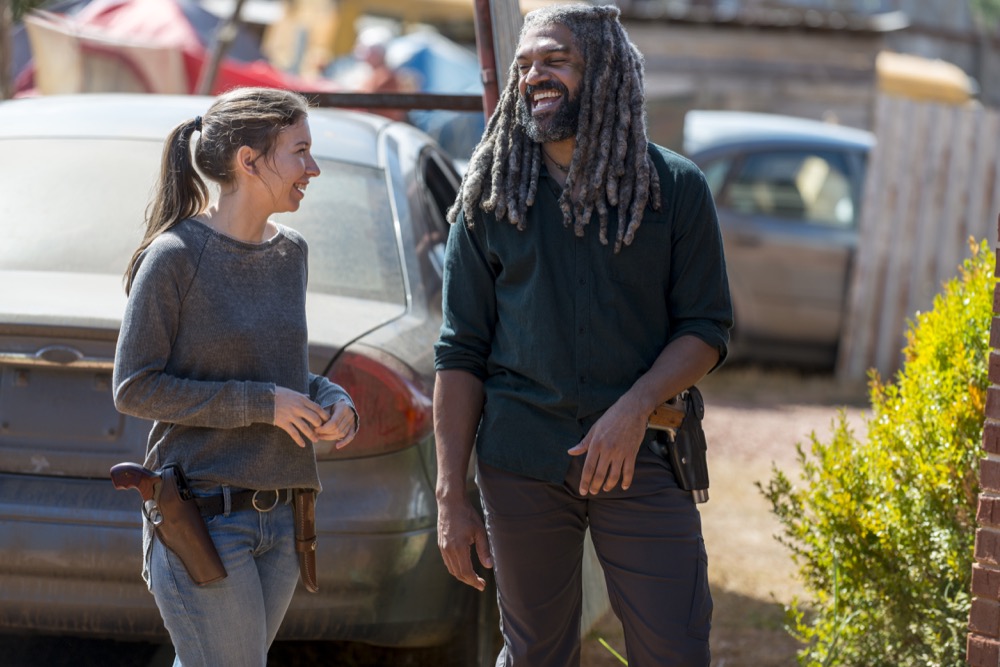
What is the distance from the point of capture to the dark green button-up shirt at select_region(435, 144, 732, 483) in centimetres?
275

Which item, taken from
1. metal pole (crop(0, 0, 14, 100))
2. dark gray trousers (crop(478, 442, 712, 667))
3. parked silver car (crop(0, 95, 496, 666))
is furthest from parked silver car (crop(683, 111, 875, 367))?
dark gray trousers (crop(478, 442, 712, 667))

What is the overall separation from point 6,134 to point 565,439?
247 centimetres

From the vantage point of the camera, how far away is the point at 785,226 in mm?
9703

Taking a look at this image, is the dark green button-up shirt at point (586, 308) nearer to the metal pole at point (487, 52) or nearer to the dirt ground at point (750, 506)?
the metal pole at point (487, 52)

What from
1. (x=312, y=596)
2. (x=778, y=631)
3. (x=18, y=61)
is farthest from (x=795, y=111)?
(x=312, y=596)

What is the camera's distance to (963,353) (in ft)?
11.8

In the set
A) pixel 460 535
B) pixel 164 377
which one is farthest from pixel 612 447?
pixel 164 377

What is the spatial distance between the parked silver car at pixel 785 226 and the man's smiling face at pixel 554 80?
692 cm

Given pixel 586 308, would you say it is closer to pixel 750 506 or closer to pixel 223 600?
pixel 223 600

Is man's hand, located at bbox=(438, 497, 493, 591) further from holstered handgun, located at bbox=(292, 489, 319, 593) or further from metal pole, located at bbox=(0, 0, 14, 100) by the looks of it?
metal pole, located at bbox=(0, 0, 14, 100)

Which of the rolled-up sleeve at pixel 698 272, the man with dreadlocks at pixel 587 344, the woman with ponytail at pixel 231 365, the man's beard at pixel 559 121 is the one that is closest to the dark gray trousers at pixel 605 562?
the man with dreadlocks at pixel 587 344

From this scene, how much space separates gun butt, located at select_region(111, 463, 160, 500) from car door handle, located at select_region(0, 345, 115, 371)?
0.78 metres

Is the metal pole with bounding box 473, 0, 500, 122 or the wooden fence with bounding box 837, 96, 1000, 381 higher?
the metal pole with bounding box 473, 0, 500, 122

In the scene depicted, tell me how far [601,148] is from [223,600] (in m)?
1.15
